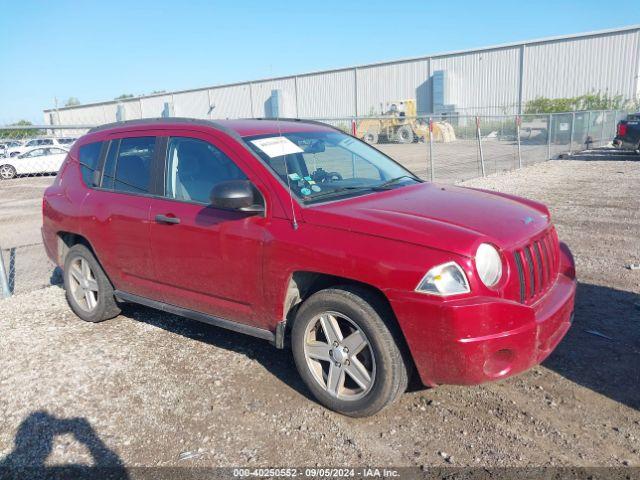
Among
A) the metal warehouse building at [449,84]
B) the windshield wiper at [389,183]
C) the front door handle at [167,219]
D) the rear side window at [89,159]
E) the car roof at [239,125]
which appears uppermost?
the metal warehouse building at [449,84]

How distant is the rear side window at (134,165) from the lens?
179 inches

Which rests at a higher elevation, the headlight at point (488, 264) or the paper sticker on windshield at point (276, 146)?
the paper sticker on windshield at point (276, 146)

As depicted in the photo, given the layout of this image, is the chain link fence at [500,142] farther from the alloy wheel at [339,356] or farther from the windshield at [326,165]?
the alloy wheel at [339,356]

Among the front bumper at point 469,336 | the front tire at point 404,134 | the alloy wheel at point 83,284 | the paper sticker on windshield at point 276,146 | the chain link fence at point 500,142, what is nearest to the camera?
the front bumper at point 469,336

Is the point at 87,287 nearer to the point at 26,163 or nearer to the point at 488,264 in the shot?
the point at 488,264

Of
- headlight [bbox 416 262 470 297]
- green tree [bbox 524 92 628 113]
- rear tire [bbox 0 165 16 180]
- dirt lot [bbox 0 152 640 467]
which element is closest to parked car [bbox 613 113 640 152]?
dirt lot [bbox 0 152 640 467]

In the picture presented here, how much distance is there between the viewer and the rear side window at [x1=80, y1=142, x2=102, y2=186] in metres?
5.12

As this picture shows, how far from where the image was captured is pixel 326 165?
175 inches

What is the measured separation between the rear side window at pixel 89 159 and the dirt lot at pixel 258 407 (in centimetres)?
141

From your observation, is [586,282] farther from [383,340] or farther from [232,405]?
[232,405]

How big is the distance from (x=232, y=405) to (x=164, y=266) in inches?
50.4

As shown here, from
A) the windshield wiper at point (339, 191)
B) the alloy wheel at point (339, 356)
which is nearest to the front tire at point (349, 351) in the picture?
the alloy wheel at point (339, 356)

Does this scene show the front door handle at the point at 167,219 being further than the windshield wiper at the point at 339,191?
Yes

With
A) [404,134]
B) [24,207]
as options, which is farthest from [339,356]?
[404,134]
